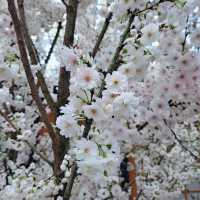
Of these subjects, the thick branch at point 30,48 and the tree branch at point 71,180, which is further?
the thick branch at point 30,48

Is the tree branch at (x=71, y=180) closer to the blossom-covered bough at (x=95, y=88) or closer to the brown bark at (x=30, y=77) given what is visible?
the blossom-covered bough at (x=95, y=88)

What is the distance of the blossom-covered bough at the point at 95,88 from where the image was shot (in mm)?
2070

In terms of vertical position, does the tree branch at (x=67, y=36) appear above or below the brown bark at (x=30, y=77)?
above

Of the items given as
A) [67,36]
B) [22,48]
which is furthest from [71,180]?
[67,36]

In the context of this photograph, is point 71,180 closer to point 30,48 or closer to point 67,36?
point 30,48

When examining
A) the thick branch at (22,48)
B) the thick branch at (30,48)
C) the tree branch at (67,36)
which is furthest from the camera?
the tree branch at (67,36)

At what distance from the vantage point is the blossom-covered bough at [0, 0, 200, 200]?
2.07 m

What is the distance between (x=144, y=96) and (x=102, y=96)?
5.20 ft

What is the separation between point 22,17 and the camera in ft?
8.66

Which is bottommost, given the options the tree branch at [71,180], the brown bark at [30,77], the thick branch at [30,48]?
the tree branch at [71,180]

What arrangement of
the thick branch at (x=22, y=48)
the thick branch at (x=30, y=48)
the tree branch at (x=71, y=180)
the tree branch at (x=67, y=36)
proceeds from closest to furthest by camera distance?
the thick branch at (x=22, y=48) < the tree branch at (x=71, y=180) < the thick branch at (x=30, y=48) < the tree branch at (x=67, y=36)

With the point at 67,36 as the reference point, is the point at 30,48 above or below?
below

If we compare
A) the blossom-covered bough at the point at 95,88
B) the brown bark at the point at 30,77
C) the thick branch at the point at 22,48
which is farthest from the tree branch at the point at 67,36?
the thick branch at the point at 22,48

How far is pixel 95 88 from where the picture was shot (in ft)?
7.09
